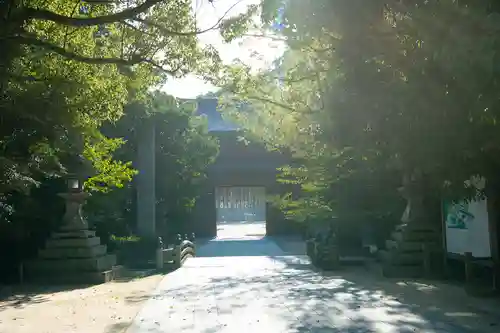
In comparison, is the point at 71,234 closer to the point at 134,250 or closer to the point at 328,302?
the point at 134,250

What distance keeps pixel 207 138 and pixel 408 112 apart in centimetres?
1926

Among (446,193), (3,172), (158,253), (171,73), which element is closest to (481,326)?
(446,193)

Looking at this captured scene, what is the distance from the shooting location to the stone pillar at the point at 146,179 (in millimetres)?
21766

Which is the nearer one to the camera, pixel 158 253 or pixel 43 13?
pixel 43 13

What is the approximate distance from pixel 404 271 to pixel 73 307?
7102mm

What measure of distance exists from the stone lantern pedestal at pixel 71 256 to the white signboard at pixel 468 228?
7.78 meters

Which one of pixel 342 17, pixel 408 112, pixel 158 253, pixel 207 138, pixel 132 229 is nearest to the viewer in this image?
pixel 342 17

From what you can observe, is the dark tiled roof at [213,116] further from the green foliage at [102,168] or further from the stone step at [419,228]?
the stone step at [419,228]

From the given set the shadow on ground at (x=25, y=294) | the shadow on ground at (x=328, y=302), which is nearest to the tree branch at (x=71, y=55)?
the shadow on ground at (x=328, y=302)

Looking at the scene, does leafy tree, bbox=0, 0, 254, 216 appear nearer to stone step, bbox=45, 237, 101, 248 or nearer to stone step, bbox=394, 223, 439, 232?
stone step, bbox=45, 237, 101, 248

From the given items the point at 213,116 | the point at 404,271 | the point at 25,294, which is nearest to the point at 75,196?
the point at 25,294

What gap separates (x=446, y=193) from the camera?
31.5ft

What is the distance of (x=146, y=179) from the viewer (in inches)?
867

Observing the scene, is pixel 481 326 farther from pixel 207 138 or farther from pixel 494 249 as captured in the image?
pixel 207 138
